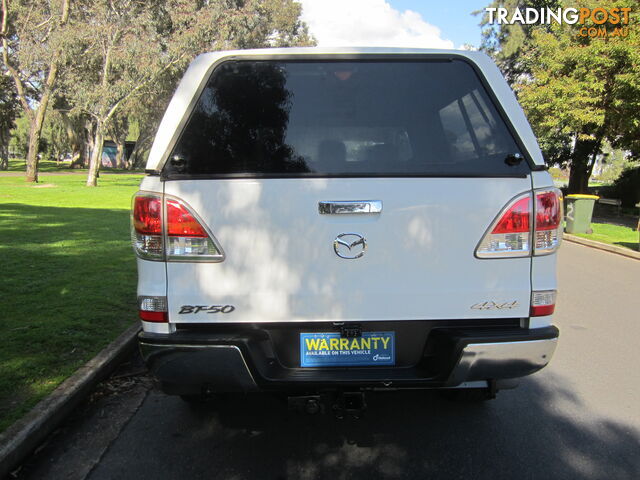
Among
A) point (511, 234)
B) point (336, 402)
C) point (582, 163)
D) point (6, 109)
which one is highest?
point (6, 109)

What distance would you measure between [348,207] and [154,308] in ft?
3.56

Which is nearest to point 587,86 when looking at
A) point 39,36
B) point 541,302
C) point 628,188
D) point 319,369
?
point 628,188

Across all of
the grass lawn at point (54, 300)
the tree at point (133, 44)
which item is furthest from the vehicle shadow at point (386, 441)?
the tree at point (133, 44)

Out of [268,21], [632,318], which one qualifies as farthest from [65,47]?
[632,318]

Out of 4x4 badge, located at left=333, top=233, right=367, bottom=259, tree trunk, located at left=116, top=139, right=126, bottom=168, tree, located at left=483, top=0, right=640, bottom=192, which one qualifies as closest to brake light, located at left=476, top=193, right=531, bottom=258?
4x4 badge, located at left=333, top=233, right=367, bottom=259

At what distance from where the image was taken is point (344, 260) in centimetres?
257

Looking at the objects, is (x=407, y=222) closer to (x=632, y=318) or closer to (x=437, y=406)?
(x=437, y=406)

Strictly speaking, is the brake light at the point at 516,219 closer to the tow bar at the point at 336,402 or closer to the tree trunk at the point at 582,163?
the tow bar at the point at 336,402

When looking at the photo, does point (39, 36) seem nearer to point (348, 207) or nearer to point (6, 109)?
point (6, 109)

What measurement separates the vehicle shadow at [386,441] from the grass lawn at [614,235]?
986cm

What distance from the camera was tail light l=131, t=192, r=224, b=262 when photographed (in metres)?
2.55

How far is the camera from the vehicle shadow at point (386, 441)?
287 centimetres

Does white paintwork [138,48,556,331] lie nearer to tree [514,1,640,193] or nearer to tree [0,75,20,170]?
tree [514,1,640,193]

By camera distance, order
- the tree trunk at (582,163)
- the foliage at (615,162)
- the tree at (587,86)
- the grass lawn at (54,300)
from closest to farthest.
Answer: the grass lawn at (54,300)
the tree at (587,86)
the tree trunk at (582,163)
the foliage at (615,162)
